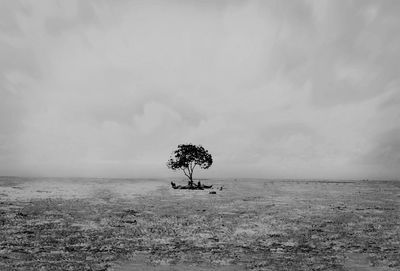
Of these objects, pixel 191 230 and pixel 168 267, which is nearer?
pixel 168 267

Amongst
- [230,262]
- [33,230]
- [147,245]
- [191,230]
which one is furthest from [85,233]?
[230,262]

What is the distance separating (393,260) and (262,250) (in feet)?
30.2

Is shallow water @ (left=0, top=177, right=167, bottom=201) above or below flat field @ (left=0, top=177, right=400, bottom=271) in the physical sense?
above

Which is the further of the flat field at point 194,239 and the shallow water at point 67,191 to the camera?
the shallow water at point 67,191

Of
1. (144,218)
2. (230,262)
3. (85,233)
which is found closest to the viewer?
(230,262)

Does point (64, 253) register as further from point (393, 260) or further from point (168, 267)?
point (393, 260)

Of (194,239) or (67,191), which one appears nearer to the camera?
(194,239)

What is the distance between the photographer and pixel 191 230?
1503 inches

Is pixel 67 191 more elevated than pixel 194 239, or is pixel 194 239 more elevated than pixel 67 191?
pixel 67 191

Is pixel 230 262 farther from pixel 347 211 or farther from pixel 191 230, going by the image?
pixel 347 211

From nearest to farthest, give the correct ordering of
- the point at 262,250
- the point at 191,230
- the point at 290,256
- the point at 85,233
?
the point at 290,256 < the point at 262,250 < the point at 85,233 < the point at 191,230

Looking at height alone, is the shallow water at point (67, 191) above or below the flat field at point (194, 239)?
above

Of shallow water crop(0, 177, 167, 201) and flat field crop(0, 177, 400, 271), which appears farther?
shallow water crop(0, 177, 167, 201)

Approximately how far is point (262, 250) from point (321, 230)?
38.9 feet
